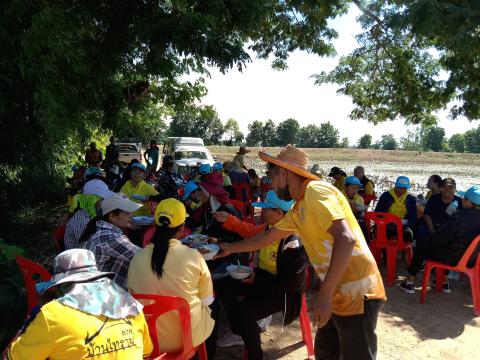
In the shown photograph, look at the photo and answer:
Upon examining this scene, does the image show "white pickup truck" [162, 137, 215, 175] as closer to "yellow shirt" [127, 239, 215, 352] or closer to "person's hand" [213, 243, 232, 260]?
"person's hand" [213, 243, 232, 260]

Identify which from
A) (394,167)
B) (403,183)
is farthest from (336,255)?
(394,167)

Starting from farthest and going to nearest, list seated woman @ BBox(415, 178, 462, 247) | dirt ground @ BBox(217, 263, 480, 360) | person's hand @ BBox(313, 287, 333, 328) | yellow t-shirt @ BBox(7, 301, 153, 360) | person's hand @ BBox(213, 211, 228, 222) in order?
seated woman @ BBox(415, 178, 462, 247) < person's hand @ BBox(213, 211, 228, 222) < dirt ground @ BBox(217, 263, 480, 360) < person's hand @ BBox(313, 287, 333, 328) < yellow t-shirt @ BBox(7, 301, 153, 360)

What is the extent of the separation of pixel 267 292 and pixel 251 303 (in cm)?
18

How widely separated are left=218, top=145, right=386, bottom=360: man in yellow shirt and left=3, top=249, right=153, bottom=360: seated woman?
35.2 inches

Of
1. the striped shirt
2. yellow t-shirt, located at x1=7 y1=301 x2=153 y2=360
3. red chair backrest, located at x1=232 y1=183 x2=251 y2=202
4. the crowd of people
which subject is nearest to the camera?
yellow t-shirt, located at x1=7 y1=301 x2=153 y2=360

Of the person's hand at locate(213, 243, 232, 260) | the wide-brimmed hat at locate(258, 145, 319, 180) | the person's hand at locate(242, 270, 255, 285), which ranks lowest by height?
the person's hand at locate(242, 270, 255, 285)

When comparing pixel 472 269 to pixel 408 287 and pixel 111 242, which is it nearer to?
pixel 408 287

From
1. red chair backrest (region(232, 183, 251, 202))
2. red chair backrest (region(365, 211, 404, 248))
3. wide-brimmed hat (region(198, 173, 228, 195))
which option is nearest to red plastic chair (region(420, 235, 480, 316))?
red chair backrest (region(365, 211, 404, 248))

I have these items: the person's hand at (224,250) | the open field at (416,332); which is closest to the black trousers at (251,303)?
the person's hand at (224,250)

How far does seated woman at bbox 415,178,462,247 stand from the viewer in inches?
217

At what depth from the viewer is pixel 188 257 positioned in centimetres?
245

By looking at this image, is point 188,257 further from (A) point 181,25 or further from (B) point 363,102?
(B) point 363,102

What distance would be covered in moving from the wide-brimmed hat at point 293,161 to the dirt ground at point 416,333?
6.38 feet

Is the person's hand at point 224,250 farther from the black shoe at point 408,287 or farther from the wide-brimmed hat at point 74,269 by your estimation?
the black shoe at point 408,287
